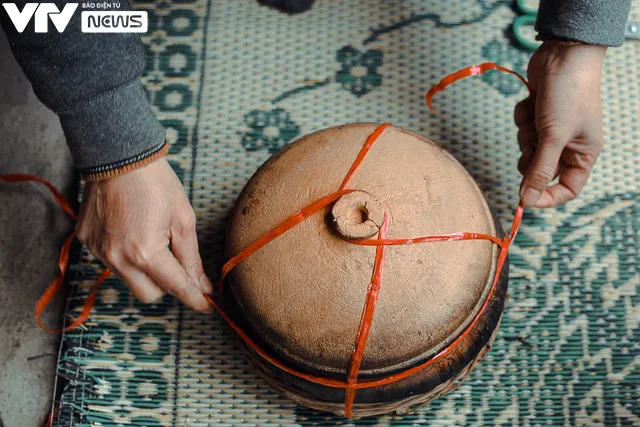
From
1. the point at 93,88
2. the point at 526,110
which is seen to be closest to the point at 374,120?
the point at 526,110

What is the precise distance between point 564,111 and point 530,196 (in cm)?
15

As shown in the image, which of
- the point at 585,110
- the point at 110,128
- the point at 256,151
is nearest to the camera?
the point at 110,128

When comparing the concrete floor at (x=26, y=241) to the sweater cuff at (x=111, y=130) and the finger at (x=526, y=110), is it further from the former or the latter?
the finger at (x=526, y=110)

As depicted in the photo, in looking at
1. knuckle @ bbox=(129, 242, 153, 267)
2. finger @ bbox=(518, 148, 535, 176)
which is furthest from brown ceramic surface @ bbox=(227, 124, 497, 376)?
finger @ bbox=(518, 148, 535, 176)

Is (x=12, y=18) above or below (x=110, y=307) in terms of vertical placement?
above

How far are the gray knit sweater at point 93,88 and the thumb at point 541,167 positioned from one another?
22.6 inches

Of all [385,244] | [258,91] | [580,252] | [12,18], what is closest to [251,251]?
[385,244]

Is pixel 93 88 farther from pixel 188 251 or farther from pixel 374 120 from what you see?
pixel 374 120

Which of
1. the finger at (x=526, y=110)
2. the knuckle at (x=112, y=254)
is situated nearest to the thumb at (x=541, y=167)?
the finger at (x=526, y=110)

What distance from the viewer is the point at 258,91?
128 centimetres

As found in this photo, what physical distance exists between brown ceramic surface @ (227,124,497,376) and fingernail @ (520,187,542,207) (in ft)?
0.55

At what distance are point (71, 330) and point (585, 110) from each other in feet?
3.16

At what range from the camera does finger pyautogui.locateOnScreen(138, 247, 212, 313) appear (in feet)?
2.74

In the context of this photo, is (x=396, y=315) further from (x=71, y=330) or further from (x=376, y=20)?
(x=376, y=20)
